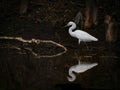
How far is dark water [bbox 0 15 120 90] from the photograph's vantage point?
12766 mm

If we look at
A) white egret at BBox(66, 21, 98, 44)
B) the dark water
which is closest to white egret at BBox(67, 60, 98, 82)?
the dark water

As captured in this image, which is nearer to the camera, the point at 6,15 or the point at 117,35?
the point at 117,35

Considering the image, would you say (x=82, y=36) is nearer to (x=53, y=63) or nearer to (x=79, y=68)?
(x=53, y=63)

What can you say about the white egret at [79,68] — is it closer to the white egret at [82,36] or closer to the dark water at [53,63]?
the dark water at [53,63]

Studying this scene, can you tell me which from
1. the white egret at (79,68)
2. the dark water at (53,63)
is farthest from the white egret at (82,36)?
the white egret at (79,68)

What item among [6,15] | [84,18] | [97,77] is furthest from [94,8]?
[97,77]

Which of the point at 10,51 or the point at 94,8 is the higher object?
the point at 94,8

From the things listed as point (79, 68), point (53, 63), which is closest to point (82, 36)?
point (53, 63)

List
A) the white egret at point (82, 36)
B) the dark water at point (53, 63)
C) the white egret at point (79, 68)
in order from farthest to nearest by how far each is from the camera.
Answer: the white egret at point (82, 36)
the white egret at point (79, 68)
the dark water at point (53, 63)

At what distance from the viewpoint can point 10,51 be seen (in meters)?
A: 16.5

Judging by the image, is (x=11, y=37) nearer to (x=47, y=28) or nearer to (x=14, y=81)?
(x=47, y=28)

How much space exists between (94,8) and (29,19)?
2.84m

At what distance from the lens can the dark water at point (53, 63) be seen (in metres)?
12.8

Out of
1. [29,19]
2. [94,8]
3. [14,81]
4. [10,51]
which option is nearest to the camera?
[14,81]
